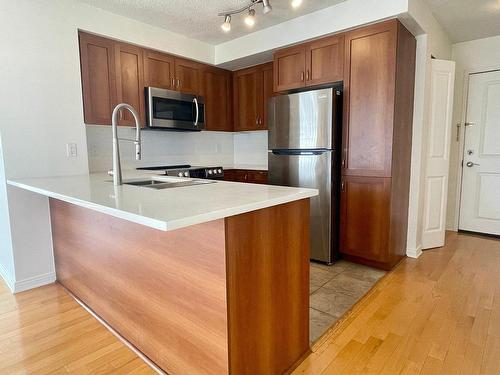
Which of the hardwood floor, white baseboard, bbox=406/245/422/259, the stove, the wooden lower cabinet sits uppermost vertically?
the stove

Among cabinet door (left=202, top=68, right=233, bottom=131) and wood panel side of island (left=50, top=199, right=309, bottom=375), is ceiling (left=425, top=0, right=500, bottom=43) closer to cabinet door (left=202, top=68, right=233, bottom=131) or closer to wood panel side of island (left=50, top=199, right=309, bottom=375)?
cabinet door (left=202, top=68, right=233, bottom=131)

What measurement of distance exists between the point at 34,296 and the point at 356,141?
2985 mm

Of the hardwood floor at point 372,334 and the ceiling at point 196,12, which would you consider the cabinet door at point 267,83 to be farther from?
the hardwood floor at point 372,334

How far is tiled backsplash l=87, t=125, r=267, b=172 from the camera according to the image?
322 cm

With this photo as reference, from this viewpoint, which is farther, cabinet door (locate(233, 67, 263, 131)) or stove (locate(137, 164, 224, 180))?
cabinet door (locate(233, 67, 263, 131))

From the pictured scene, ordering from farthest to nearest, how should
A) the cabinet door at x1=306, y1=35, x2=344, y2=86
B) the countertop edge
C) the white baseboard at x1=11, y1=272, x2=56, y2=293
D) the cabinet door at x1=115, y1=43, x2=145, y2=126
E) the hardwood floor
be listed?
1. the cabinet door at x1=115, y1=43, x2=145, y2=126
2. the cabinet door at x1=306, y1=35, x2=344, y2=86
3. the white baseboard at x1=11, y1=272, x2=56, y2=293
4. the hardwood floor
5. the countertop edge

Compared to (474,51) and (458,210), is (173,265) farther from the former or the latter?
(474,51)

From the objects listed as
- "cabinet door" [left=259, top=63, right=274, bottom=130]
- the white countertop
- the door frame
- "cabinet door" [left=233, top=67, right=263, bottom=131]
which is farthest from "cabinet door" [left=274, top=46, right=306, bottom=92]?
the door frame

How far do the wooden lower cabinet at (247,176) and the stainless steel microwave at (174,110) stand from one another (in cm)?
75

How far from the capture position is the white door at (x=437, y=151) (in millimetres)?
3135

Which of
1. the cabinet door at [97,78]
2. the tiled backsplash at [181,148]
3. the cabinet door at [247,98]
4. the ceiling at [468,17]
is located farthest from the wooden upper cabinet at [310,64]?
the cabinet door at [97,78]

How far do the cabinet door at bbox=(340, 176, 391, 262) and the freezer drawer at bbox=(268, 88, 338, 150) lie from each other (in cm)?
49

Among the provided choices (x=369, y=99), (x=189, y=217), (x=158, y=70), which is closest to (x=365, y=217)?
(x=369, y=99)

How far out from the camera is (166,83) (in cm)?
342
